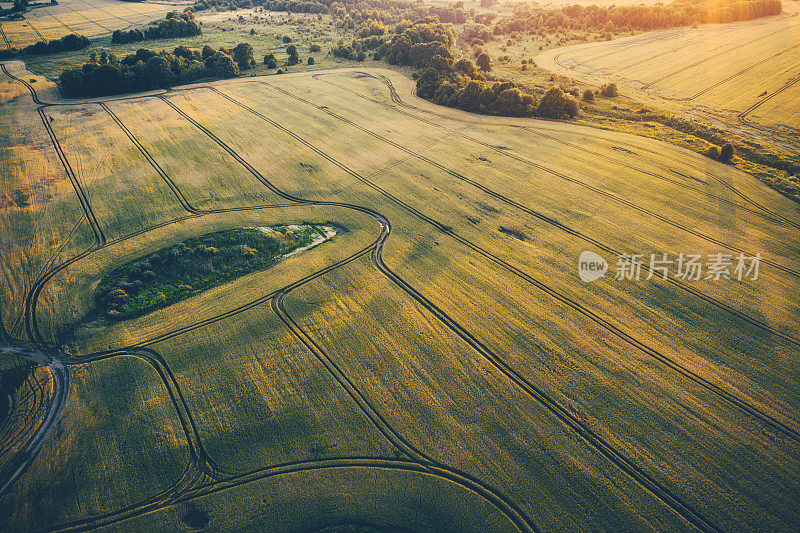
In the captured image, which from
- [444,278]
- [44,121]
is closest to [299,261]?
[444,278]

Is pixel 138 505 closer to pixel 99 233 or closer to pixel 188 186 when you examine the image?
pixel 99 233

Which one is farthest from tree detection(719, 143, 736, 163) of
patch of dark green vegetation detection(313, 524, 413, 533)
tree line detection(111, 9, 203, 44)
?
tree line detection(111, 9, 203, 44)

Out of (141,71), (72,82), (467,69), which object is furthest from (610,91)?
(72,82)

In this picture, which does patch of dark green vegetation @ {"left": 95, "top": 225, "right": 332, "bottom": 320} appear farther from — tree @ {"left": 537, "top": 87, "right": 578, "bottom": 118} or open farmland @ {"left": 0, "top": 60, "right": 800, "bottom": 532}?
tree @ {"left": 537, "top": 87, "right": 578, "bottom": 118}

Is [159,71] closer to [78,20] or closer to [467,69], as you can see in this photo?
[467,69]

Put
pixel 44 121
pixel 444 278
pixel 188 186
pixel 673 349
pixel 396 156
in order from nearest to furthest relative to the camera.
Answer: pixel 673 349
pixel 444 278
pixel 188 186
pixel 396 156
pixel 44 121

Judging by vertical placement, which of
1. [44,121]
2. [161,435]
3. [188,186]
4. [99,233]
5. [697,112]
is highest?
[44,121]

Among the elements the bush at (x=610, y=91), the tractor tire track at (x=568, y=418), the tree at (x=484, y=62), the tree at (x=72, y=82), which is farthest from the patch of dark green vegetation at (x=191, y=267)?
the tree at (x=484, y=62)
